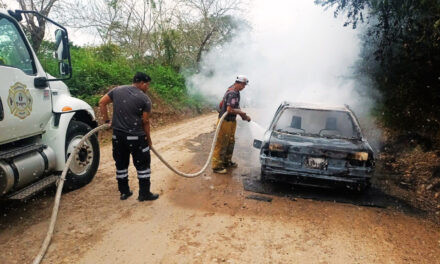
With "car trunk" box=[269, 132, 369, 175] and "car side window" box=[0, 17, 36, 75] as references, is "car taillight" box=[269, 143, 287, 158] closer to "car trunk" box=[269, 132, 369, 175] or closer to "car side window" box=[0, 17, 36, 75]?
"car trunk" box=[269, 132, 369, 175]

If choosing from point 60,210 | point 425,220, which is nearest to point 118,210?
point 60,210

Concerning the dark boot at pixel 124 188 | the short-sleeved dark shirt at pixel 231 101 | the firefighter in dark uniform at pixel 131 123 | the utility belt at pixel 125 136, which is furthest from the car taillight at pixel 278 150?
the dark boot at pixel 124 188

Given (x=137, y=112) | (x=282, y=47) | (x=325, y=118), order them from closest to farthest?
(x=137, y=112), (x=325, y=118), (x=282, y=47)

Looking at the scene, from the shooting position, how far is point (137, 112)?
4.24 meters

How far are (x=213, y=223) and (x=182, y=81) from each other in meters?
16.1

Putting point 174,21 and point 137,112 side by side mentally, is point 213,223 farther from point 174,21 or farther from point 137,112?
point 174,21

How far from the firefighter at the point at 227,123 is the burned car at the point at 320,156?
3.14ft

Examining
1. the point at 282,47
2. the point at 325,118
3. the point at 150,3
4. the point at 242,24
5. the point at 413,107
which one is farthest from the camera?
the point at 242,24

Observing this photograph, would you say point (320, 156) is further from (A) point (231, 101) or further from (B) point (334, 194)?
(A) point (231, 101)

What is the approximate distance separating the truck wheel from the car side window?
3.61ft

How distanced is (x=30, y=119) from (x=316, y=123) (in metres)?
4.43

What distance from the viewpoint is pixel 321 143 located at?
4898 millimetres

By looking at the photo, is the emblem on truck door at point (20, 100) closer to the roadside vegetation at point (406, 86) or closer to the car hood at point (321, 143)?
the car hood at point (321, 143)

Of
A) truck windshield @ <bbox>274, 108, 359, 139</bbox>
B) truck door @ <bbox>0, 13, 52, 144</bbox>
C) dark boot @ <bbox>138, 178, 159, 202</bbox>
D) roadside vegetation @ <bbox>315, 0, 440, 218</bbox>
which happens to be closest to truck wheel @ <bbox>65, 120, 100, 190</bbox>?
truck door @ <bbox>0, 13, 52, 144</bbox>
